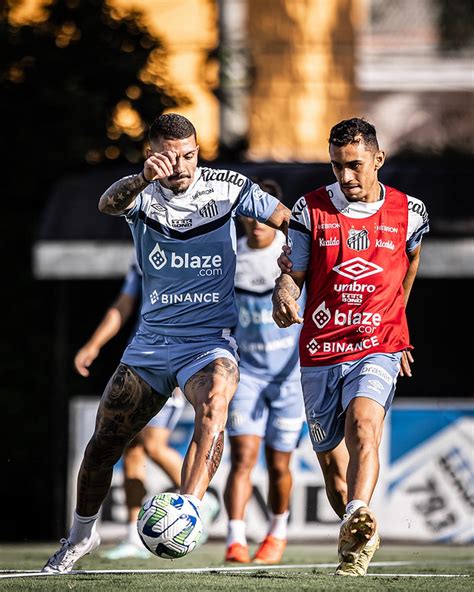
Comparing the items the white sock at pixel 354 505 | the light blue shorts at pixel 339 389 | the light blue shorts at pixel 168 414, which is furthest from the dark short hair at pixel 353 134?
the light blue shorts at pixel 168 414

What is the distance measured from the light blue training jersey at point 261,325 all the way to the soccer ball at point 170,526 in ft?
10.5

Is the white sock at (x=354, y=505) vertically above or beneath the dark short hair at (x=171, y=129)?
beneath

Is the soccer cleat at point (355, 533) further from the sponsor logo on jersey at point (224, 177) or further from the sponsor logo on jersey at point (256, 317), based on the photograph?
the sponsor logo on jersey at point (256, 317)

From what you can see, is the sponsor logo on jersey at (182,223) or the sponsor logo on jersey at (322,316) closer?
the sponsor logo on jersey at (322,316)

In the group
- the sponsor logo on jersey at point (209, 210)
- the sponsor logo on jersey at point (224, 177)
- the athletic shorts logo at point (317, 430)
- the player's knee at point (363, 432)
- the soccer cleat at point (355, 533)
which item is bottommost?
the soccer cleat at point (355, 533)

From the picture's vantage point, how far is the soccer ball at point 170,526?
7559 mm

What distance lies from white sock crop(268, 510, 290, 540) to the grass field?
190mm

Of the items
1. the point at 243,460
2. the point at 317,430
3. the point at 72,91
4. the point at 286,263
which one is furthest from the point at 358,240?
the point at 72,91

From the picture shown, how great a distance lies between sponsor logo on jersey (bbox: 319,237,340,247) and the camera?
827 cm

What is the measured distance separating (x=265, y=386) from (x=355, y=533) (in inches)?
127

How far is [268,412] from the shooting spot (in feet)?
35.7

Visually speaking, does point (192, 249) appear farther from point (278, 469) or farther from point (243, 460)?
point (278, 469)

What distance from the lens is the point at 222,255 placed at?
8.43 m

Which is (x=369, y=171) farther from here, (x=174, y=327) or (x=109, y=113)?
(x=109, y=113)
